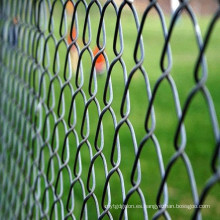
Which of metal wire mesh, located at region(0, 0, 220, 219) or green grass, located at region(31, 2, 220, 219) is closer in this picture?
metal wire mesh, located at region(0, 0, 220, 219)

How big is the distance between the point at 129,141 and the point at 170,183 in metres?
0.91

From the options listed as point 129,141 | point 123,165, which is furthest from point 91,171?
point 129,141

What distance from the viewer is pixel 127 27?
1313 centimetres

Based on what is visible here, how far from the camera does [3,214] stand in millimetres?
2064

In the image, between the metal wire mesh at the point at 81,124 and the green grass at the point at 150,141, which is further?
the green grass at the point at 150,141

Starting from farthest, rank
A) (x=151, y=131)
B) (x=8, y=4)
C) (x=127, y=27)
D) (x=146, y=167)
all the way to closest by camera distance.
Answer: (x=127, y=27)
(x=146, y=167)
(x=8, y=4)
(x=151, y=131)

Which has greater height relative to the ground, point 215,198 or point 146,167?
point 146,167

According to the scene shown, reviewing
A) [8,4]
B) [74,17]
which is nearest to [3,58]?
[8,4]

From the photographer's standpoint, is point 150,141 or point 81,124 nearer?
point 81,124

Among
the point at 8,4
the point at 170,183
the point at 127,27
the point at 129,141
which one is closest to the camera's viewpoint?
the point at 8,4

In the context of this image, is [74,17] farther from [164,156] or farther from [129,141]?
[129,141]

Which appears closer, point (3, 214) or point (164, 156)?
point (3, 214)

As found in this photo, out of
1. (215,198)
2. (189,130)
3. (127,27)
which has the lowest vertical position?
(215,198)

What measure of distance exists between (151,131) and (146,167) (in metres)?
2.49
